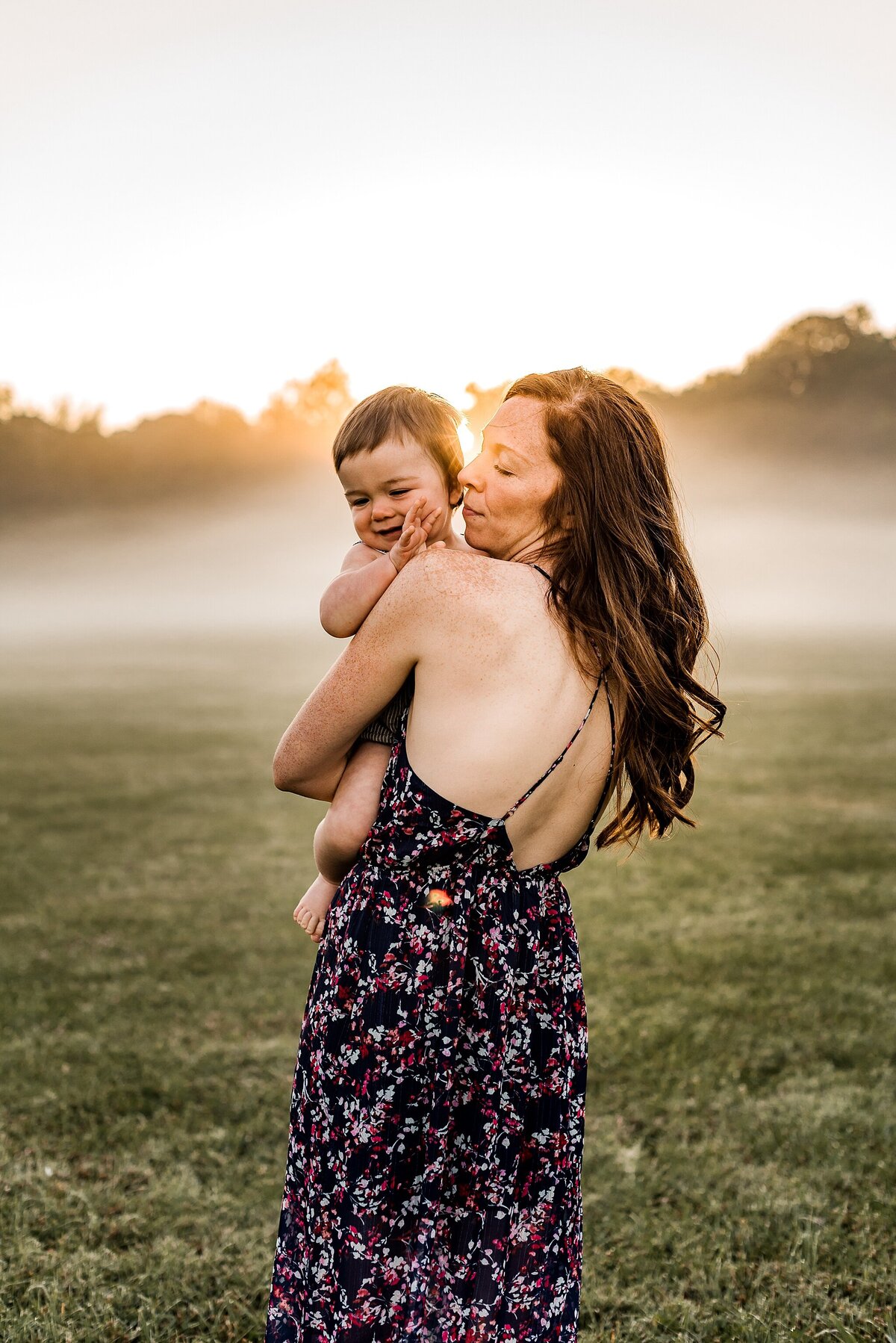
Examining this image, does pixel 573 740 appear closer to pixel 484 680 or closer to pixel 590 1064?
pixel 484 680

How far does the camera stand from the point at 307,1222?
7.11 feet

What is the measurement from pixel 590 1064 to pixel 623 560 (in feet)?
11.6

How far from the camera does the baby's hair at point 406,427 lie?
Answer: 8.19 feet

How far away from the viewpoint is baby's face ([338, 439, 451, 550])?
249 cm

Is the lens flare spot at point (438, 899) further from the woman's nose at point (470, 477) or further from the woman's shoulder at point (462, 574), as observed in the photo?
the woman's nose at point (470, 477)

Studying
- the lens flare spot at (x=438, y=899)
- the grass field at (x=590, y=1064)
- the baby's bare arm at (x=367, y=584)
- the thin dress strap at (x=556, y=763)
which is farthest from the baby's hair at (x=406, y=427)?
the grass field at (x=590, y=1064)

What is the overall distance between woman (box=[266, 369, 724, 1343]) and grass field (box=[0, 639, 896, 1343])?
108 centimetres

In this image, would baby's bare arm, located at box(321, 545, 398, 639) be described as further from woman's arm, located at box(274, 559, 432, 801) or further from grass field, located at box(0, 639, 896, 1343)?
grass field, located at box(0, 639, 896, 1343)

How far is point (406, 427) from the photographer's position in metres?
2.50

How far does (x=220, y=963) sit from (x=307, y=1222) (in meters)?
4.48

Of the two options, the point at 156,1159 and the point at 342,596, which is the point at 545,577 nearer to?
the point at 342,596

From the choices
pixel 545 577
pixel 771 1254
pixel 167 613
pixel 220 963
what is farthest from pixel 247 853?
pixel 167 613

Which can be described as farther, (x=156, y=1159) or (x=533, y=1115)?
(x=156, y=1159)

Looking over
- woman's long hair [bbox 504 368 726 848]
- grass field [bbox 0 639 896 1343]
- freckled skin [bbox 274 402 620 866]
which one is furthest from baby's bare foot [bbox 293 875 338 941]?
grass field [bbox 0 639 896 1343]
